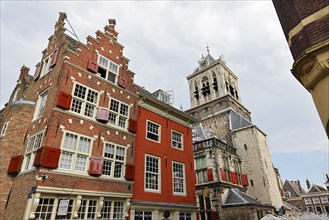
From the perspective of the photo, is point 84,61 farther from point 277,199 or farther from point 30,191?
point 277,199

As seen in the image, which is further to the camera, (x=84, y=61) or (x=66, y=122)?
(x=84, y=61)

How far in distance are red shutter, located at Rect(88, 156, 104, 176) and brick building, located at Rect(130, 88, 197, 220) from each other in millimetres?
2893

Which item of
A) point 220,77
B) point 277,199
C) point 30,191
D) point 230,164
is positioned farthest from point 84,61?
point 220,77

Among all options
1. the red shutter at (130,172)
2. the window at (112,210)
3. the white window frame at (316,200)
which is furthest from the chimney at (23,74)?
the white window frame at (316,200)

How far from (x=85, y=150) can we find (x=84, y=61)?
5.60 m

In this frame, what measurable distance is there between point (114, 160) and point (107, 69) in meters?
6.28

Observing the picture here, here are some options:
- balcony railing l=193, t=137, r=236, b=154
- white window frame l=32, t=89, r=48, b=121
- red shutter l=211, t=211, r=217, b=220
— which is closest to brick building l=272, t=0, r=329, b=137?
white window frame l=32, t=89, r=48, b=121

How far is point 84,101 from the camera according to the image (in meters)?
12.0

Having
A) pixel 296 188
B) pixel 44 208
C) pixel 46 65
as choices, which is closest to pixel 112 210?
pixel 44 208

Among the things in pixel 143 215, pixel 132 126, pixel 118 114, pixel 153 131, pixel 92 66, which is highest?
pixel 92 66

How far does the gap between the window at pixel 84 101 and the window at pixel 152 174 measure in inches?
205

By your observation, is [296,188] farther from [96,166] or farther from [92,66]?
[92,66]

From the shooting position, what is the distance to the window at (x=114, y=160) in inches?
474

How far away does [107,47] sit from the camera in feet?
48.8
